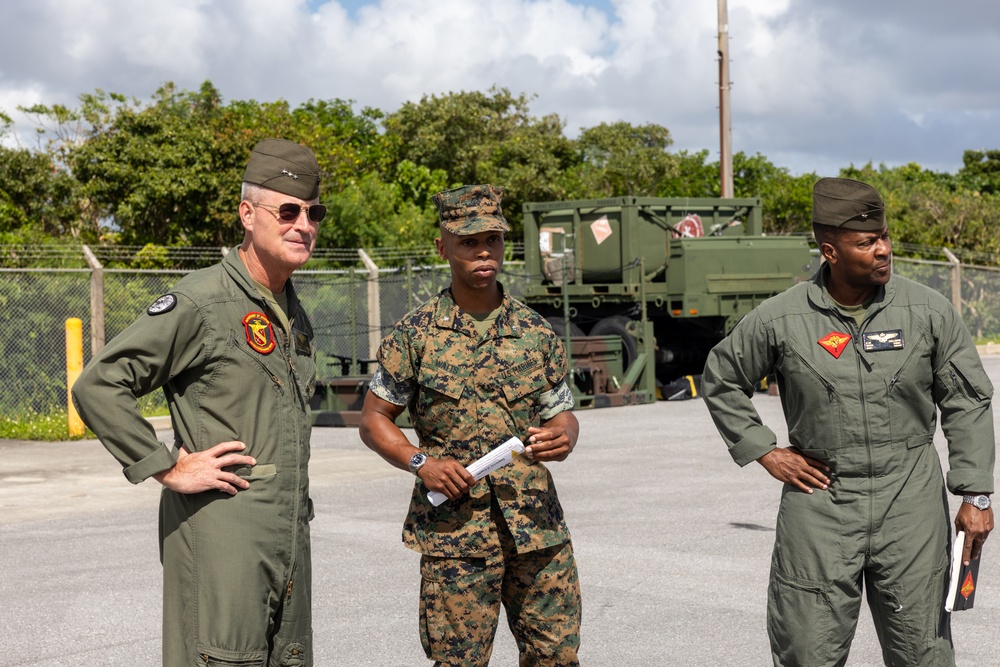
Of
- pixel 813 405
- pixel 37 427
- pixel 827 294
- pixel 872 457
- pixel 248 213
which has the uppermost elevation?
pixel 248 213

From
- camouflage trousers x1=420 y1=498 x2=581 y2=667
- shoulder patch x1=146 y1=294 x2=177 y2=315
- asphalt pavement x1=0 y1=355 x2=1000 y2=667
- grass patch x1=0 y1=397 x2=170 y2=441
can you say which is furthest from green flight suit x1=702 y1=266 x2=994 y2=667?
grass patch x1=0 y1=397 x2=170 y2=441

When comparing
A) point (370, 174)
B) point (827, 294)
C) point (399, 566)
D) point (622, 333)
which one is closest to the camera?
point (827, 294)

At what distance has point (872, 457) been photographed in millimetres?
4047

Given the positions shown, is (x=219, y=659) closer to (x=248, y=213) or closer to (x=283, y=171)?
(x=248, y=213)

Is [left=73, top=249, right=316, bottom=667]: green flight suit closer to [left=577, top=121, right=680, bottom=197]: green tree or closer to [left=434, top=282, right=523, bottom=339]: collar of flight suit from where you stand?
[left=434, top=282, right=523, bottom=339]: collar of flight suit

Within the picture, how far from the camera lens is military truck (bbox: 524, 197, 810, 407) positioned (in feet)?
59.9

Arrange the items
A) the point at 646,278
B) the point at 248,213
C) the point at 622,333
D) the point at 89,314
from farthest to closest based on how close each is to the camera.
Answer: the point at 646,278, the point at 622,333, the point at 89,314, the point at 248,213

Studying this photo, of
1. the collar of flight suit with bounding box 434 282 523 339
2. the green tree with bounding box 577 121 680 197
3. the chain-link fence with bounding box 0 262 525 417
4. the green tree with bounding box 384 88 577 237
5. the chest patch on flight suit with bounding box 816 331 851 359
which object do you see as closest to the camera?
the chest patch on flight suit with bounding box 816 331 851 359

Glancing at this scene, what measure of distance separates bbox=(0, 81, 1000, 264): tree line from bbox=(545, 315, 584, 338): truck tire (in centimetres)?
803

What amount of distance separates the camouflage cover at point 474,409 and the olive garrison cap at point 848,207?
98cm

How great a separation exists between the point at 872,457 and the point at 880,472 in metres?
0.05

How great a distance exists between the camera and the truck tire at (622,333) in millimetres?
18375

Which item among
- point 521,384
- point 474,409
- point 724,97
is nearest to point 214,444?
point 474,409

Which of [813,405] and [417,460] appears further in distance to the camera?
[813,405]
